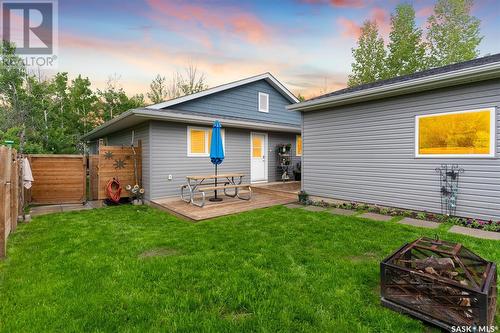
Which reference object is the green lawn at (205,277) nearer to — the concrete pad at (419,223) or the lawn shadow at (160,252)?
the lawn shadow at (160,252)

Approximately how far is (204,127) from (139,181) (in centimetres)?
288

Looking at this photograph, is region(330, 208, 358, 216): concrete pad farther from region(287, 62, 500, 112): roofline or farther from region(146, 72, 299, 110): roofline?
region(146, 72, 299, 110): roofline

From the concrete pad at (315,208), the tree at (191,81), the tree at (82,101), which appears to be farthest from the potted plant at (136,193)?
the tree at (191,81)

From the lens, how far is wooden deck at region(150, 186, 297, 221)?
19.7ft

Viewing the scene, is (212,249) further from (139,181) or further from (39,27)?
(39,27)

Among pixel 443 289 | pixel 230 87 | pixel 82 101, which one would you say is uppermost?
pixel 82 101

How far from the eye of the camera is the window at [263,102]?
39.6 feet

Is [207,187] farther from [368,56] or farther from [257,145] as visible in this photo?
[368,56]

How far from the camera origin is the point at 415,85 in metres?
5.35

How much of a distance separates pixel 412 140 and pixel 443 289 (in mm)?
4563

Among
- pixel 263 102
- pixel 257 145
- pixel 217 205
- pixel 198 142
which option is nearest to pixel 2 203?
pixel 217 205

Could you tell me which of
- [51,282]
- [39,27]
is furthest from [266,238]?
[39,27]

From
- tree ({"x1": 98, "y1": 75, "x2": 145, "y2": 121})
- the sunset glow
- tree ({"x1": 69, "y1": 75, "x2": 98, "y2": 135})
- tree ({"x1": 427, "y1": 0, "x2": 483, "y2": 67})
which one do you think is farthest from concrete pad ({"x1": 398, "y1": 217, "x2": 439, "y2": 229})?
tree ({"x1": 69, "y1": 75, "x2": 98, "y2": 135})

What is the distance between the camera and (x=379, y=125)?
6.37 m
